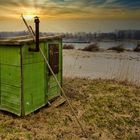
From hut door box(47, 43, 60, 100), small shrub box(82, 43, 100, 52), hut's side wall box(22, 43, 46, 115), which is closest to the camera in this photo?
hut's side wall box(22, 43, 46, 115)

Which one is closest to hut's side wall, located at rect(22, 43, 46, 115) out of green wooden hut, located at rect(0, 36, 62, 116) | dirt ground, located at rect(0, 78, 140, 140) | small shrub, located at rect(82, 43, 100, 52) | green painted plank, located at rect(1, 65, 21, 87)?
green wooden hut, located at rect(0, 36, 62, 116)

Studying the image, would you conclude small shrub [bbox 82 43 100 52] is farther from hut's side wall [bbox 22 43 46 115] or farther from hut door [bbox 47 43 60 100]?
hut's side wall [bbox 22 43 46 115]

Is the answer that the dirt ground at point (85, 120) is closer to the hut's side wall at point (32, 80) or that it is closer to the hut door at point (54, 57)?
the hut's side wall at point (32, 80)

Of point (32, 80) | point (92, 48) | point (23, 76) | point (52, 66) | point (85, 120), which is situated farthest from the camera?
point (92, 48)

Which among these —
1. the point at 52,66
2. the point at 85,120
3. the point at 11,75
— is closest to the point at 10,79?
the point at 11,75

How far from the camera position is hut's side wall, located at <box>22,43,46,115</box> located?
20.2ft

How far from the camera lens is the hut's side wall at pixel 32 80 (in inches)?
242

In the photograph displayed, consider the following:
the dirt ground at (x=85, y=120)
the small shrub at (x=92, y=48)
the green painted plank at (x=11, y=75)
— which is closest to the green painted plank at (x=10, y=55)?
the green painted plank at (x=11, y=75)

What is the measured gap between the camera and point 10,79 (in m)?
6.30

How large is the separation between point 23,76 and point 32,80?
1.25 feet

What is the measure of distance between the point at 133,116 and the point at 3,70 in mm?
3476

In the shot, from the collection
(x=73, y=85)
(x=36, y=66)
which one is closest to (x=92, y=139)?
(x=36, y=66)

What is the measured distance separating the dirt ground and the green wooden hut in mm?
289

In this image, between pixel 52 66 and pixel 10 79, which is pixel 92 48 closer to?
pixel 52 66
